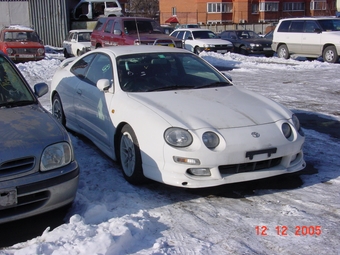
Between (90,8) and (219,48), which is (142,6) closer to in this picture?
(90,8)

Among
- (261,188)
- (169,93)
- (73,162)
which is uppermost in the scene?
(169,93)

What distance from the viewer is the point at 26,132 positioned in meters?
4.09

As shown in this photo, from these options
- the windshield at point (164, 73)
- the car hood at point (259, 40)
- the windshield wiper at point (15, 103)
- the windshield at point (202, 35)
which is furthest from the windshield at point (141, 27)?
the windshield wiper at point (15, 103)

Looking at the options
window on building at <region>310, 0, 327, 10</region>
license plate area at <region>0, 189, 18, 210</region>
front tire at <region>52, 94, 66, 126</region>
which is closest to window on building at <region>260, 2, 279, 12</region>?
window on building at <region>310, 0, 327, 10</region>

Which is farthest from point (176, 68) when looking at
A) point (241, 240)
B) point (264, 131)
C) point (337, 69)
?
point (337, 69)

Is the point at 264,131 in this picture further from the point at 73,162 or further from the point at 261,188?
the point at 73,162

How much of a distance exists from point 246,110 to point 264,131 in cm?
44

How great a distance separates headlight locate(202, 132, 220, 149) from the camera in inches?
179

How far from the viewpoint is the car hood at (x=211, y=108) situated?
477 centimetres

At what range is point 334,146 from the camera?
6.60 m

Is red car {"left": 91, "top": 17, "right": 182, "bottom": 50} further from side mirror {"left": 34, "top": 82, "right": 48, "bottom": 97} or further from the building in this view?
the building

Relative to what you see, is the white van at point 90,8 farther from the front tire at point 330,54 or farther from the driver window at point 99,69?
the driver window at point 99,69

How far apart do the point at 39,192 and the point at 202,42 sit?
18.6 metres
